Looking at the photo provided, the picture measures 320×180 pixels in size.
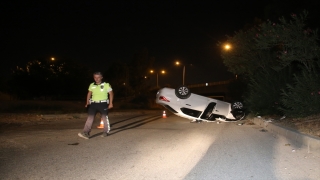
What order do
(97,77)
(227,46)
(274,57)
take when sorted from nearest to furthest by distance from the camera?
(97,77) → (274,57) → (227,46)

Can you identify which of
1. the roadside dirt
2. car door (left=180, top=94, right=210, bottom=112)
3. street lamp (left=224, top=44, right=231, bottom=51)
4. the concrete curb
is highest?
street lamp (left=224, top=44, right=231, bottom=51)

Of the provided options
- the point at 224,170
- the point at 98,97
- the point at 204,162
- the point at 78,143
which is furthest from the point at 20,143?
the point at 224,170

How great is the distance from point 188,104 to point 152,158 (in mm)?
7131

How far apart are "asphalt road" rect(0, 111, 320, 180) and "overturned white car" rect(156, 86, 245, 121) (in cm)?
434

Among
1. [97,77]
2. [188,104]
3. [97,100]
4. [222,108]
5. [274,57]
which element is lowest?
[222,108]

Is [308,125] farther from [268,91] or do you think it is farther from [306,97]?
[268,91]

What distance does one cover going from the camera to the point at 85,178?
16.8 feet

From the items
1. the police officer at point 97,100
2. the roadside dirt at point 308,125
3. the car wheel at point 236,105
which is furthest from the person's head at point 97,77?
the car wheel at point 236,105

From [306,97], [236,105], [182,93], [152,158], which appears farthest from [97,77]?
[236,105]

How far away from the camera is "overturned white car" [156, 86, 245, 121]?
13422 mm

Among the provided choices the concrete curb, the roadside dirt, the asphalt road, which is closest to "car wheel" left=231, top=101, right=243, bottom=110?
the concrete curb

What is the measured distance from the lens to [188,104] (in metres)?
13.5

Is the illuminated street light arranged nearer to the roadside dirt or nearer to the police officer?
the roadside dirt

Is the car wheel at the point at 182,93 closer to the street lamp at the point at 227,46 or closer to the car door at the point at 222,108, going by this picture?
the car door at the point at 222,108
